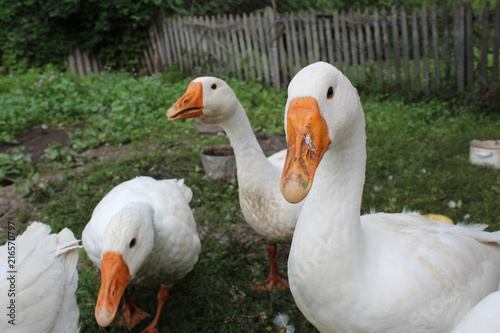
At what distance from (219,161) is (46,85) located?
529 centimetres

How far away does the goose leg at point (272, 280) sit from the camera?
3.00 m

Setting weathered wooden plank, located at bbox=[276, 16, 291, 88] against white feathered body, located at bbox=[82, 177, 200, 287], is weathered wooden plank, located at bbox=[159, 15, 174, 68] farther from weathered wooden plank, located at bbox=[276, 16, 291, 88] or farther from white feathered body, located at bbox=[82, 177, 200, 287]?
white feathered body, located at bbox=[82, 177, 200, 287]

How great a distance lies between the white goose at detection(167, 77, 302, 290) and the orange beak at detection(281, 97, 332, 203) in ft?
4.66

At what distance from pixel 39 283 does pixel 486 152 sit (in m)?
4.28

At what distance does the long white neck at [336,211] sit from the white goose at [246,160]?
106 cm

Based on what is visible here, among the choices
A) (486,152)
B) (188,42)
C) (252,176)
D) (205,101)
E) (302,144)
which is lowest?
(486,152)

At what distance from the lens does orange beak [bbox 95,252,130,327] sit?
6.08ft

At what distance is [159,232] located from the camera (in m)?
2.48

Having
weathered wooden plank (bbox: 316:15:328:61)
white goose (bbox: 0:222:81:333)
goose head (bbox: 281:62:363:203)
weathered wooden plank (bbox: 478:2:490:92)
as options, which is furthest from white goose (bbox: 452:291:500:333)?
weathered wooden plank (bbox: 316:15:328:61)

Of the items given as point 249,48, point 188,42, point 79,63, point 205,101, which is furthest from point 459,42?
point 79,63

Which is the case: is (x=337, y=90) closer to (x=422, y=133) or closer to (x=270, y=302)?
(x=270, y=302)

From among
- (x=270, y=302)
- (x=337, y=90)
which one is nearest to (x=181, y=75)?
(x=270, y=302)

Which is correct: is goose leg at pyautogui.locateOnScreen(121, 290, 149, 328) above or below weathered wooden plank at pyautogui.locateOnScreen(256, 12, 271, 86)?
below

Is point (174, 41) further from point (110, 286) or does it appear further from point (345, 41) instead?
point (110, 286)
